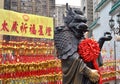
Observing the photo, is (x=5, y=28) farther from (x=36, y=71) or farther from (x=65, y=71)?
(x=65, y=71)

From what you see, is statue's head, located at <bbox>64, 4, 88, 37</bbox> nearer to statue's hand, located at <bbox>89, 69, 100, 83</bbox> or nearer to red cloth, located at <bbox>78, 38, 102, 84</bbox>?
red cloth, located at <bbox>78, 38, 102, 84</bbox>

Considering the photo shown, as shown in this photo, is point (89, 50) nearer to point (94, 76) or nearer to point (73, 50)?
point (73, 50)

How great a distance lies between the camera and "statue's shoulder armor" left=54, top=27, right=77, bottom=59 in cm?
459

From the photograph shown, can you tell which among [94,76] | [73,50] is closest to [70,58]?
[73,50]

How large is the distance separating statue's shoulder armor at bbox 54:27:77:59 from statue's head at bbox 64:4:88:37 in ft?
0.28

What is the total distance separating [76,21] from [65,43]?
0.37m

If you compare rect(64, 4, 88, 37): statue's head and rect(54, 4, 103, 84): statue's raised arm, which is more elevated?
rect(64, 4, 88, 37): statue's head

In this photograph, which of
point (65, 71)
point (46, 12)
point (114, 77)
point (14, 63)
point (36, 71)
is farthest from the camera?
point (46, 12)

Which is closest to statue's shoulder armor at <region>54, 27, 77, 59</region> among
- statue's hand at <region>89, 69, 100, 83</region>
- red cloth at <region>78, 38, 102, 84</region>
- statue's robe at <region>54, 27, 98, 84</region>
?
statue's robe at <region>54, 27, 98, 84</region>

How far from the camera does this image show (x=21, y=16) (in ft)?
25.3

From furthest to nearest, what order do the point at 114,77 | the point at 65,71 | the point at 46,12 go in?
1. the point at 46,12
2. the point at 114,77
3. the point at 65,71

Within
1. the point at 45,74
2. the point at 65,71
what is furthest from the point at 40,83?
the point at 65,71

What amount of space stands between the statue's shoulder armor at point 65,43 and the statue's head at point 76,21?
85 mm

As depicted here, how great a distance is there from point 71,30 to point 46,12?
45305mm
